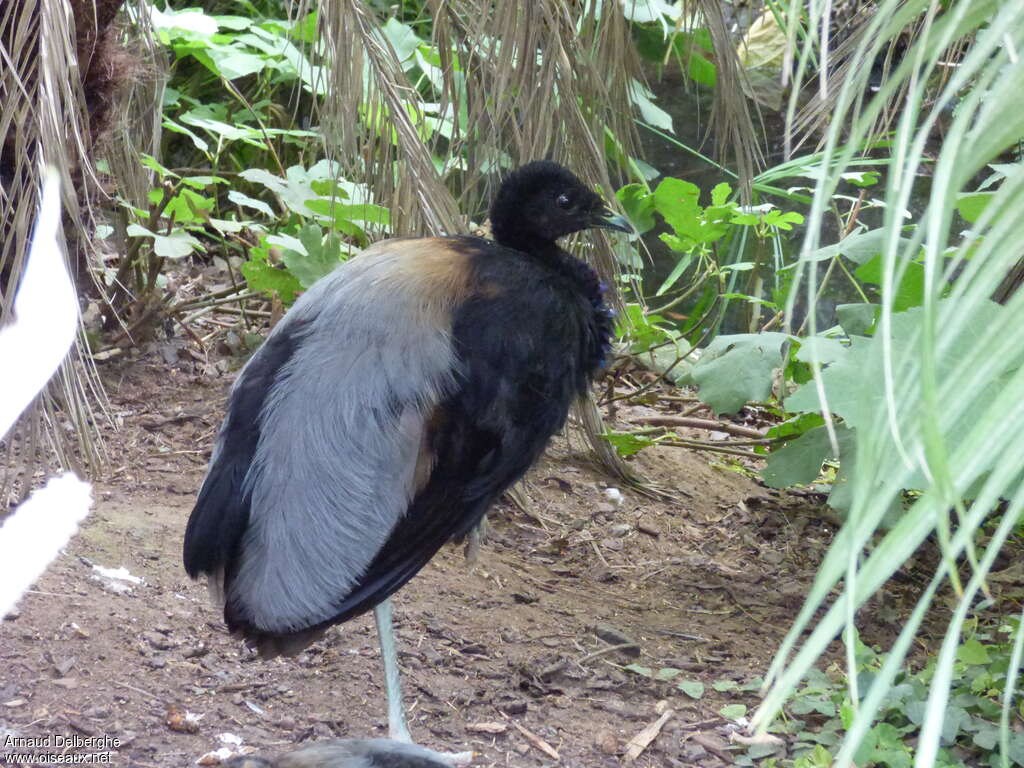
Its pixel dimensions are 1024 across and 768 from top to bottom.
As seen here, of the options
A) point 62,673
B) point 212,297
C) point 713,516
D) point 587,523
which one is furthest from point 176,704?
point 212,297

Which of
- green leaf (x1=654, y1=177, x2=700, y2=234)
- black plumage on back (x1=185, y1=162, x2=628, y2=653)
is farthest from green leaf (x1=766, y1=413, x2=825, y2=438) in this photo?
black plumage on back (x1=185, y1=162, x2=628, y2=653)

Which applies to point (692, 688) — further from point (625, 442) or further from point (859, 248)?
point (859, 248)

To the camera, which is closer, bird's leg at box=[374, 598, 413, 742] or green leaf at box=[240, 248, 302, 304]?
bird's leg at box=[374, 598, 413, 742]

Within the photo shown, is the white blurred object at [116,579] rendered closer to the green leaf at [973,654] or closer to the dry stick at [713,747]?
the dry stick at [713,747]

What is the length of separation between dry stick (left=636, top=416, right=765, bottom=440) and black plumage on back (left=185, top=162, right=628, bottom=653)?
Answer: 5.21 ft

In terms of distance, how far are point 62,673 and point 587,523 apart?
177 centimetres

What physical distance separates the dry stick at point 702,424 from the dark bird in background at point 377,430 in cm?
159

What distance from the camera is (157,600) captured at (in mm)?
2725

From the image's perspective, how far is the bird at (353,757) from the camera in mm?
1983

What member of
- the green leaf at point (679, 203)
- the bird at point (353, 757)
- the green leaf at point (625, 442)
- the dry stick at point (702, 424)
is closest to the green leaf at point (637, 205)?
the green leaf at point (679, 203)

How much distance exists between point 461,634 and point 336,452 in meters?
0.81

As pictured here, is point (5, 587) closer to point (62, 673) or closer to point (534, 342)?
point (62, 673)

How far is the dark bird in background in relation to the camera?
223cm

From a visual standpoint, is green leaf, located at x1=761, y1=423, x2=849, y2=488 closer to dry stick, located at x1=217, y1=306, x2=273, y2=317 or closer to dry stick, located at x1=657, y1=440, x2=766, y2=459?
dry stick, located at x1=657, y1=440, x2=766, y2=459
